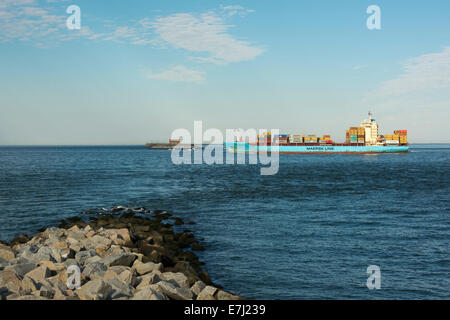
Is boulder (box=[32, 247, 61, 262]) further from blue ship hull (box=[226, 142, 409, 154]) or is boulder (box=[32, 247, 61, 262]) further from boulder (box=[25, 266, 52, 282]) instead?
blue ship hull (box=[226, 142, 409, 154])

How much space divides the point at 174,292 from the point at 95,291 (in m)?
1.77

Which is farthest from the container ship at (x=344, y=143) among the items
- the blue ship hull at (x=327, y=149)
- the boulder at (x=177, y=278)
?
the boulder at (x=177, y=278)

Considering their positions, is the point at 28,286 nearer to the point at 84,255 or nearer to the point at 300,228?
the point at 84,255

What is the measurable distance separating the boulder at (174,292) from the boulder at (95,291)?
4.04ft

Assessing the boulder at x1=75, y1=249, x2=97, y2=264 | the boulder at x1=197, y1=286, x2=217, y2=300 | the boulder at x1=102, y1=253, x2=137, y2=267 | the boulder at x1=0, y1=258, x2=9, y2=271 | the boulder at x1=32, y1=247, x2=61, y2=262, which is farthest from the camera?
the boulder at x1=75, y1=249, x2=97, y2=264

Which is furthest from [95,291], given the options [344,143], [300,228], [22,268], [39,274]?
[344,143]

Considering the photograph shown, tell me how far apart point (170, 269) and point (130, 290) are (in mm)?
2383

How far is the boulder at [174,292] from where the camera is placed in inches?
344

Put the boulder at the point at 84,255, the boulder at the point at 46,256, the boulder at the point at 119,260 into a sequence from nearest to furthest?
1. the boulder at the point at 119,260
2. the boulder at the point at 46,256
3. the boulder at the point at 84,255

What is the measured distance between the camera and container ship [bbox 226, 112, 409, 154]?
112188 millimetres

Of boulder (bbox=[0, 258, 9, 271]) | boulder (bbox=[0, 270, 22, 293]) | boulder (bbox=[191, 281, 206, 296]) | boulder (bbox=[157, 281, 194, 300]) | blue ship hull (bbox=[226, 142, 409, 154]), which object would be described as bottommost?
boulder (bbox=[191, 281, 206, 296])

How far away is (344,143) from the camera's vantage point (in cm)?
11775

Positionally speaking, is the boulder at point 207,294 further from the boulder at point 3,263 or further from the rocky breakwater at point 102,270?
the boulder at point 3,263

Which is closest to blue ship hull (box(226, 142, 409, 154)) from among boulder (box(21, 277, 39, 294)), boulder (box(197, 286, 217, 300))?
boulder (box(197, 286, 217, 300))
